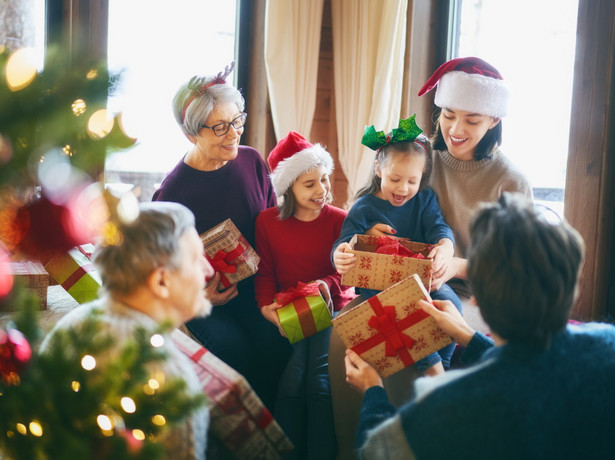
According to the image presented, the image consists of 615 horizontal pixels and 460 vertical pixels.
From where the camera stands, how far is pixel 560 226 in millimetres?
1167

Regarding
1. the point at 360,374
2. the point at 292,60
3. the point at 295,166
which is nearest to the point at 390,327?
the point at 360,374

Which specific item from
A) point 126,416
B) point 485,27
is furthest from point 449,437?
point 485,27

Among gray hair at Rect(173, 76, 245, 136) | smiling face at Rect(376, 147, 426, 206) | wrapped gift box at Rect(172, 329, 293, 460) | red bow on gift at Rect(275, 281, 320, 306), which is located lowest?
wrapped gift box at Rect(172, 329, 293, 460)

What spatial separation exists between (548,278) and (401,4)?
8.46 ft

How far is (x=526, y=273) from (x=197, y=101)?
1.77 metres

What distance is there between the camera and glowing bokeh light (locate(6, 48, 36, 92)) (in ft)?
2.62

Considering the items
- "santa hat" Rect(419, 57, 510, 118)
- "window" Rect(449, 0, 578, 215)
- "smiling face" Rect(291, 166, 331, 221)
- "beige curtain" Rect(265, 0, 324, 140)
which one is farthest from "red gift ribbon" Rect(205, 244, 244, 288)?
"beige curtain" Rect(265, 0, 324, 140)

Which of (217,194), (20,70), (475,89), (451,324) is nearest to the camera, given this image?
(20,70)

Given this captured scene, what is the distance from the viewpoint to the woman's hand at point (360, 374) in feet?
5.36

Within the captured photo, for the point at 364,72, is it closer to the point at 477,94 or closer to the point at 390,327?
the point at 477,94

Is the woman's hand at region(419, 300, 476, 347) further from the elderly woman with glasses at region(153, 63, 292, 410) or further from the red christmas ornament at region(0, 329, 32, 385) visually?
the red christmas ornament at region(0, 329, 32, 385)

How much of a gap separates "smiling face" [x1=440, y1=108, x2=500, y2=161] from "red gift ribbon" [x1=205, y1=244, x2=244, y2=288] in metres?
0.99

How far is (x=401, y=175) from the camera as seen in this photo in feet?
7.38

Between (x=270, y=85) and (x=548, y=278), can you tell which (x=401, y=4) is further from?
(x=548, y=278)
